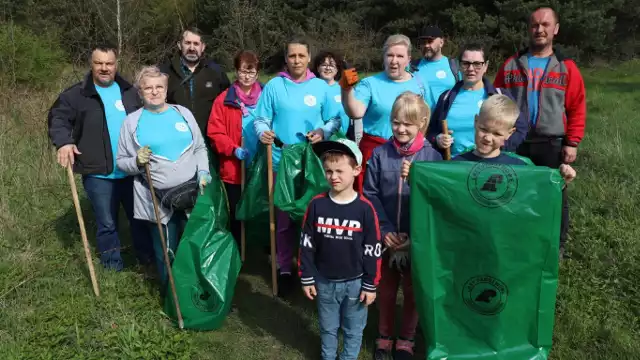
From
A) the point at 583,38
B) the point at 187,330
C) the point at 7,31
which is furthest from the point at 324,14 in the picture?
the point at 187,330

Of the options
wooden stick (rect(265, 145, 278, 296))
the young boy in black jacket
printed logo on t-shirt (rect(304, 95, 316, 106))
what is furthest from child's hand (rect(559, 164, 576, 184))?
wooden stick (rect(265, 145, 278, 296))

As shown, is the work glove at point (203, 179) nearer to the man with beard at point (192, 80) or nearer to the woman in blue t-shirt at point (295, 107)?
the woman in blue t-shirt at point (295, 107)

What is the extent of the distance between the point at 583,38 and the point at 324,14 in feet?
38.8

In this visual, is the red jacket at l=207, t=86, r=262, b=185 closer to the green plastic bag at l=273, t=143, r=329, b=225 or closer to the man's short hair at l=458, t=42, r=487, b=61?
the green plastic bag at l=273, t=143, r=329, b=225

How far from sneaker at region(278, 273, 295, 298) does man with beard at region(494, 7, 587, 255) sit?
218 centimetres

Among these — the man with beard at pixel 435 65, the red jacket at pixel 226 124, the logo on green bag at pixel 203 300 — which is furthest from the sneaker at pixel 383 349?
the man with beard at pixel 435 65

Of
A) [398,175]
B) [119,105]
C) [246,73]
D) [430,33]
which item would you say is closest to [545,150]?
[398,175]

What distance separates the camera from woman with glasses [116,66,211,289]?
345cm

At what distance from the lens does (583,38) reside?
20.5 m

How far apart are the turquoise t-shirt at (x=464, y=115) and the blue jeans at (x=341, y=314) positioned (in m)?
1.24

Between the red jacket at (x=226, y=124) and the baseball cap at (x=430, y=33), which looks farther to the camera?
the baseball cap at (x=430, y=33)

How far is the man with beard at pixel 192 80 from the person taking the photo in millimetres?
4350

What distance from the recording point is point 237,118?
416 cm

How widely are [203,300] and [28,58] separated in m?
9.12
